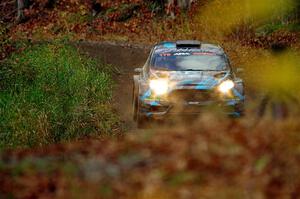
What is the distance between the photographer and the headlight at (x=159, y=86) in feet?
44.5

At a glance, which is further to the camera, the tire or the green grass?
the tire

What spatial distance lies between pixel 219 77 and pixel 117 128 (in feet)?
7.05

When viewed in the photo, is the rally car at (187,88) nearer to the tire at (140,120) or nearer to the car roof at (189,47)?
the tire at (140,120)

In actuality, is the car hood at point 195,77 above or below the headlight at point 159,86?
above

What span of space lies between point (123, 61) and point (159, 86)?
44.9 feet

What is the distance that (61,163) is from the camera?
7.37 m

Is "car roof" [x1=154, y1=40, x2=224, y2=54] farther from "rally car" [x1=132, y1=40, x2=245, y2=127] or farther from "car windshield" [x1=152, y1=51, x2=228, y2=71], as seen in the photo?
"rally car" [x1=132, y1=40, x2=245, y2=127]

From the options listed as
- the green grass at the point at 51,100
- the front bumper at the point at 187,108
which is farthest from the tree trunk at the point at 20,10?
the front bumper at the point at 187,108

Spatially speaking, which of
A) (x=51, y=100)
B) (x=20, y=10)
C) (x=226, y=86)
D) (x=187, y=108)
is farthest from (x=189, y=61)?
(x=20, y=10)

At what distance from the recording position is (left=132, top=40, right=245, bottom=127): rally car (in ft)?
43.9

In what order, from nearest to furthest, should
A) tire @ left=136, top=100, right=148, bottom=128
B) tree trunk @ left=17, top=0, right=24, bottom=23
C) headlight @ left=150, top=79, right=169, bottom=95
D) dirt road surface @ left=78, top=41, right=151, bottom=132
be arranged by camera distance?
headlight @ left=150, top=79, right=169, bottom=95 < tire @ left=136, top=100, right=148, bottom=128 < dirt road surface @ left=78, top=41, right=151, bottom=132 < tree trunk @ left=17, top=0, right=24, bottom=23

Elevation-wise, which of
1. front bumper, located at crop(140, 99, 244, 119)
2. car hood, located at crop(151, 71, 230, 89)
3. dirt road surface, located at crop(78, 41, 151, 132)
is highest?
car hood, located at crop(151, 71, 230, 89)

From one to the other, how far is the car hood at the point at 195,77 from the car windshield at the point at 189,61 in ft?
1.31

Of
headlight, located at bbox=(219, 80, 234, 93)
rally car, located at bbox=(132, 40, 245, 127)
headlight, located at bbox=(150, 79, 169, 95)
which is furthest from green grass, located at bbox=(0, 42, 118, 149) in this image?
headlight, located at bbox=(219, 80, 234, 93)
